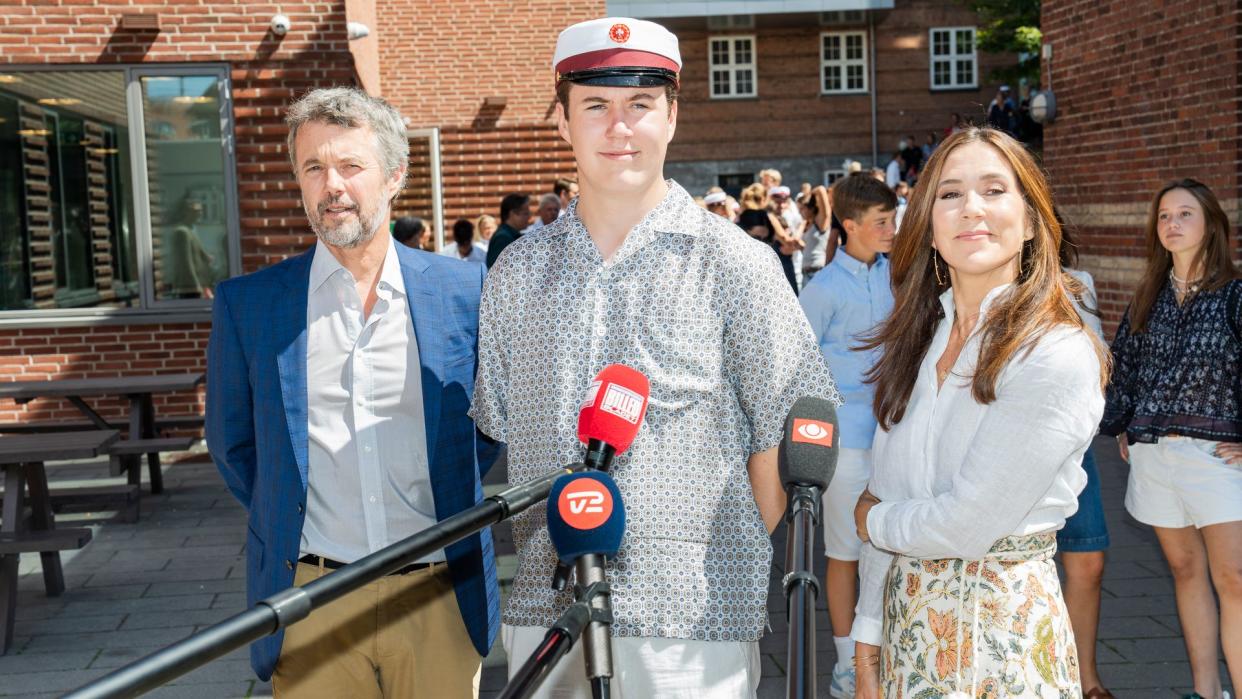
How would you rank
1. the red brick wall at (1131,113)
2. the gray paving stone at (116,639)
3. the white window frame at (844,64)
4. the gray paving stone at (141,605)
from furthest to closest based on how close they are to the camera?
the white window frame at (844,64), the red brick wall at (1131,113), the gray paving stone at (141,605), the gray paving stone at (116,639)

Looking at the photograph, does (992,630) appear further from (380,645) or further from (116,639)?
(116,639)

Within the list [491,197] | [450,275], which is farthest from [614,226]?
[491,197]

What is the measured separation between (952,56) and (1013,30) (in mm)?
4221

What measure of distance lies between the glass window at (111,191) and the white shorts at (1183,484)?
26.5ft

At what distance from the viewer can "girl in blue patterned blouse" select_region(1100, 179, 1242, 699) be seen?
464cm

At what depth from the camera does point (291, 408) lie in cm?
296

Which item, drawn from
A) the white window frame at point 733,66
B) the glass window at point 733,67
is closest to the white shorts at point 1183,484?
the white window frame at point 733,66

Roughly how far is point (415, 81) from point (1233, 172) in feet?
42.3

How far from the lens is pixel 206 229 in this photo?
1107cm

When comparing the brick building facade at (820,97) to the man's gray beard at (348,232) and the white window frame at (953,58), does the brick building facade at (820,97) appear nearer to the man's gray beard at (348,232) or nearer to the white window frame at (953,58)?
the white window frame at (953,58)

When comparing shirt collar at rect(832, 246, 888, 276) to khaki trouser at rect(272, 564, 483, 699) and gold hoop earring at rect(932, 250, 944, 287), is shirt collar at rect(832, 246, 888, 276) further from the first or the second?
khaki trouser at rect(272, 564, 483, 699)

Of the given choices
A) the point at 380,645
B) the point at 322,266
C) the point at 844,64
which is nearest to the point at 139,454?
the point at 322,266

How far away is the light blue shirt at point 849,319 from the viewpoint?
524cm

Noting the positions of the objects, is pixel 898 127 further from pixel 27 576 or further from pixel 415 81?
pixel 27 576
